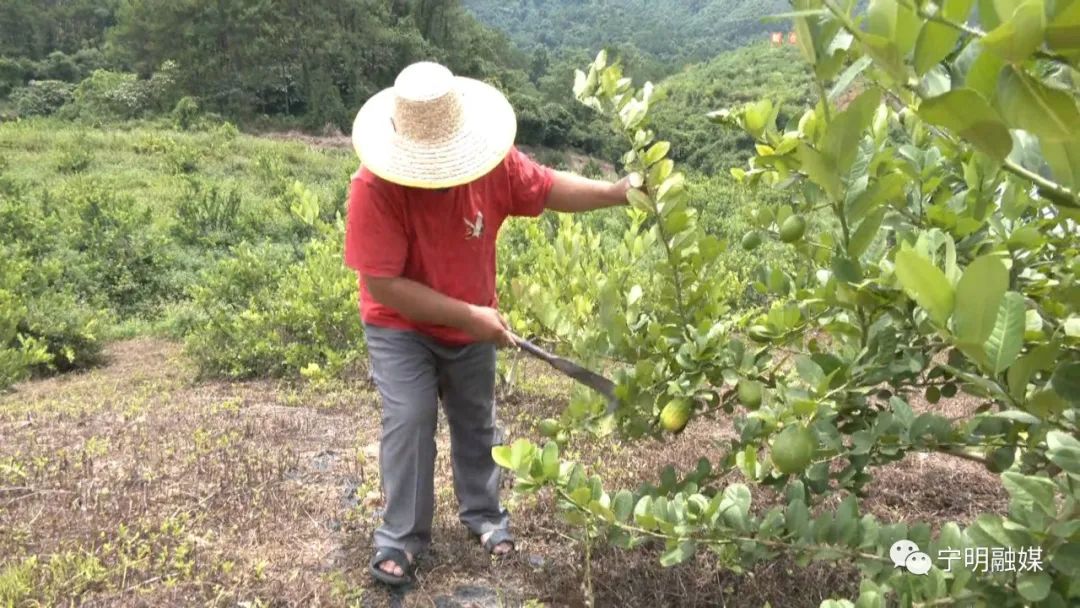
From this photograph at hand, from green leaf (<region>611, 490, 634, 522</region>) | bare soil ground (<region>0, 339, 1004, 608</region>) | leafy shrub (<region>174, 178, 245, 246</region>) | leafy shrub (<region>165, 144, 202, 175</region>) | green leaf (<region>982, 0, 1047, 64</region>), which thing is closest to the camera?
green leaf (<region>982, 0, 1047, 64</region>)

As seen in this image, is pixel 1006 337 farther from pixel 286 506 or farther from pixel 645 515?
pixel 286 506

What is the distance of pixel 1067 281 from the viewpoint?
1.24 meters

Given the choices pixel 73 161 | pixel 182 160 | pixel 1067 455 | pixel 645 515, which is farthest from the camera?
pixel 182 160

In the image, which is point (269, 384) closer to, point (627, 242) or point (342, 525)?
point (342, 525)

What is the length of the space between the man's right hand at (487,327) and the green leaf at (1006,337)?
1.59 metres

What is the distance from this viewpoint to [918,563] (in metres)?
1.20

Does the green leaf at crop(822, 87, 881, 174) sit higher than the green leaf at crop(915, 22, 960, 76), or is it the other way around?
the green leaf at crop(915, 22, 960, 76)

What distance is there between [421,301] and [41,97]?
36694mm

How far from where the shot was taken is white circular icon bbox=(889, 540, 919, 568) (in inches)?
49.1

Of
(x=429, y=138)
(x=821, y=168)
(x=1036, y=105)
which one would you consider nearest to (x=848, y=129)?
(x=821, y=168)

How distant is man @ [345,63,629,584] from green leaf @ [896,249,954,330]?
1.58 metres

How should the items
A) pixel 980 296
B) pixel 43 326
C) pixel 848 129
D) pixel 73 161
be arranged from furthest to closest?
pixel 73 161 → pixel 43 326 → pixel 848 129 → pixel 980 296

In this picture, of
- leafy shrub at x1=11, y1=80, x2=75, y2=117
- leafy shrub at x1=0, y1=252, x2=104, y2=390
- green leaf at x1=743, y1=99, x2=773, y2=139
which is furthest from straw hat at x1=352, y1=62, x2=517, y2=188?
leafy shrub at x1=11, y1=80, x2=75, y2=117

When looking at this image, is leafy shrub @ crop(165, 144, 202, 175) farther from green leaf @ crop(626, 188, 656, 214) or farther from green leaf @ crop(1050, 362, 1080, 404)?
green leaf @ crop(1050, 362, 1080, 404)
